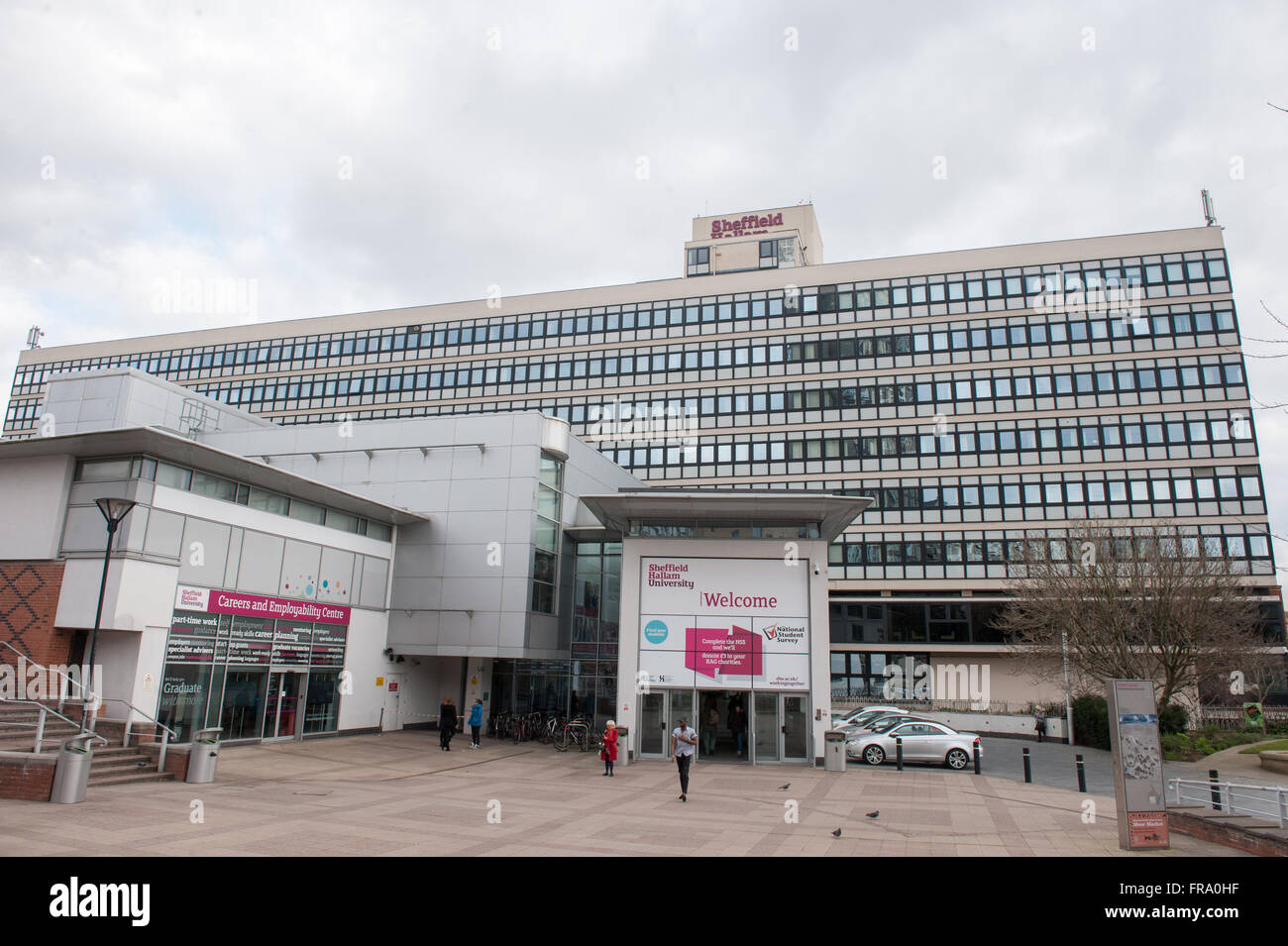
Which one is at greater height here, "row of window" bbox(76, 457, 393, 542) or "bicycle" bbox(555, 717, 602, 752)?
"row of window" bbox(76, 457, 393, 542)

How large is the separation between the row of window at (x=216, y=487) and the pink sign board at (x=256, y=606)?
2507 millimetres

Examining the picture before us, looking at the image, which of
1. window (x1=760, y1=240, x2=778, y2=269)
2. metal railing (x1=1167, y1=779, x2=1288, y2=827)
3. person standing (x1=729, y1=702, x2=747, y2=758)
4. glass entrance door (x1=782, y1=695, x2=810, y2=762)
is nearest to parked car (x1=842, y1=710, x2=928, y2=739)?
glass entrance door (x1=782, y1=695, x2=810, y2=762)

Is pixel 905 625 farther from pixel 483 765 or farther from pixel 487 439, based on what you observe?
pixel 483 765

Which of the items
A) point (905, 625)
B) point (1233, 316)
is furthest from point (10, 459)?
point (1233, 316)

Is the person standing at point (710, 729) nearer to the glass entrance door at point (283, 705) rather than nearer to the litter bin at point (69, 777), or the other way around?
the glass entrance door at point (283, 705)

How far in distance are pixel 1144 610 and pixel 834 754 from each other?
612 inches

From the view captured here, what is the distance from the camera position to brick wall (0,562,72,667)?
18609 millimetres

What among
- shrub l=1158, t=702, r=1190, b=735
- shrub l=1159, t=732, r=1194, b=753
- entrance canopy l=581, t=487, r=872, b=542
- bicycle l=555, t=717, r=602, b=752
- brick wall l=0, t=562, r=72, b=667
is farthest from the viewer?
shrub l=1158, t=702, r=1190, b=735

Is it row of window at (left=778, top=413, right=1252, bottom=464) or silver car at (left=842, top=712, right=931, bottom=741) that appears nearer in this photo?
silver car at (left=842, top=712, right=931, bottom=741)

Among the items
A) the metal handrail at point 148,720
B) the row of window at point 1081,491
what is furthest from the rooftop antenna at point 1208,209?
the metal handrail at point 148,720

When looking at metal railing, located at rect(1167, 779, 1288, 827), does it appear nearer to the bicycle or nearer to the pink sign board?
the bicycle

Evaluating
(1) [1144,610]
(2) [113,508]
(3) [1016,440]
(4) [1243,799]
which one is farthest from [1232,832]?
(3) [1016,440]

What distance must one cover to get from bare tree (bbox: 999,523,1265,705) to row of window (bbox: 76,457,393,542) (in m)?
27.1
